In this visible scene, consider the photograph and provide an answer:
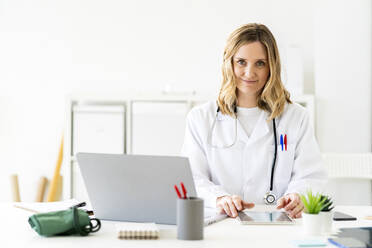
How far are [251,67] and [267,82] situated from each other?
0.34 feet

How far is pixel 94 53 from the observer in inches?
160

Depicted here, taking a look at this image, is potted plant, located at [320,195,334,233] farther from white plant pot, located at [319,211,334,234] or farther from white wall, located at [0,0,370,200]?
white wall, located at [0,0,370,200]

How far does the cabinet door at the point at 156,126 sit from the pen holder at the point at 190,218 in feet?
7.50

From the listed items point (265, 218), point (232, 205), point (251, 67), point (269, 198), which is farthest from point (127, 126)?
point (265, 218)

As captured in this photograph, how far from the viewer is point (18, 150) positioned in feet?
13.3

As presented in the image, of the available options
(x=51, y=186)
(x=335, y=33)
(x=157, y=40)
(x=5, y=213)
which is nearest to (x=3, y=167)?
(x=51, y=186)

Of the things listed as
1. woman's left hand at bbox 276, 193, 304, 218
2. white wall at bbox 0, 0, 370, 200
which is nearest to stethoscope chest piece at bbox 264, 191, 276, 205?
woman's left hand at bbox 276, 193, 304, 218

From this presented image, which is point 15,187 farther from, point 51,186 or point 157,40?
point 157,40

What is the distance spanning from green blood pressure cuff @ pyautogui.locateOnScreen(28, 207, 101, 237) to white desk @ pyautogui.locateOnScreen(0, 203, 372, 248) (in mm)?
18

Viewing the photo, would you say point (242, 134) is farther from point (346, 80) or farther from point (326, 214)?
point (346, 80)

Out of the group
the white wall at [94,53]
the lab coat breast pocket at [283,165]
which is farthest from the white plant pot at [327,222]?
the white wall at [94,53]

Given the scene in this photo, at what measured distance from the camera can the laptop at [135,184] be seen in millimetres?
1464

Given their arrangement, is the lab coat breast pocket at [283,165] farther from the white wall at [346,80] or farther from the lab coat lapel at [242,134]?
the white wall at [346,80]

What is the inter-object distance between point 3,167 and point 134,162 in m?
2.89
